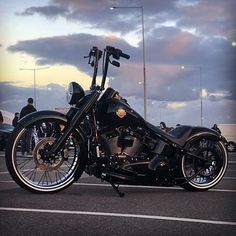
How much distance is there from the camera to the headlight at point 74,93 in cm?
509

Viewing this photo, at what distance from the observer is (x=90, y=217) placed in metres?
3.87

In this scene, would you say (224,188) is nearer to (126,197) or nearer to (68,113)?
(126,197)

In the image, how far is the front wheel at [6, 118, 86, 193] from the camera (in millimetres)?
4988

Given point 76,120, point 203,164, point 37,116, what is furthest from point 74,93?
point 203,164

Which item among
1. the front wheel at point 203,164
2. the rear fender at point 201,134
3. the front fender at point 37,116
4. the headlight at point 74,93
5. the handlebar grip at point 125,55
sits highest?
the handlebar grip at point 125,55

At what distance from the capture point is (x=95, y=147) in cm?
506

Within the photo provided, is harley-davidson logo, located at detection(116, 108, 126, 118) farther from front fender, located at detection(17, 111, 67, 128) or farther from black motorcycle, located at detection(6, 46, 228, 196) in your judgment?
front fender, located at detection(17, 111, 67, 128)

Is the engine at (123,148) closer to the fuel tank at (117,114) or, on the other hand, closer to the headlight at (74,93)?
the fuel tank at (117,114)

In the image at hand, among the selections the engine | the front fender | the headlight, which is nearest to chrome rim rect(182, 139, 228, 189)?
the engine

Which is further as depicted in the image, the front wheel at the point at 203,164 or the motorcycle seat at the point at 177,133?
the front wheel at the point at 203,164

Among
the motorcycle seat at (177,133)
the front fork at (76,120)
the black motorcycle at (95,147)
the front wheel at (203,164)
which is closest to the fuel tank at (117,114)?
the black motorcycle at (95,147)

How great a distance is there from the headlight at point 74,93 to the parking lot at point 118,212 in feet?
3.24

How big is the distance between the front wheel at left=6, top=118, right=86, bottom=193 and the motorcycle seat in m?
0.83

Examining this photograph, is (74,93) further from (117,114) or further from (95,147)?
(95,147)
